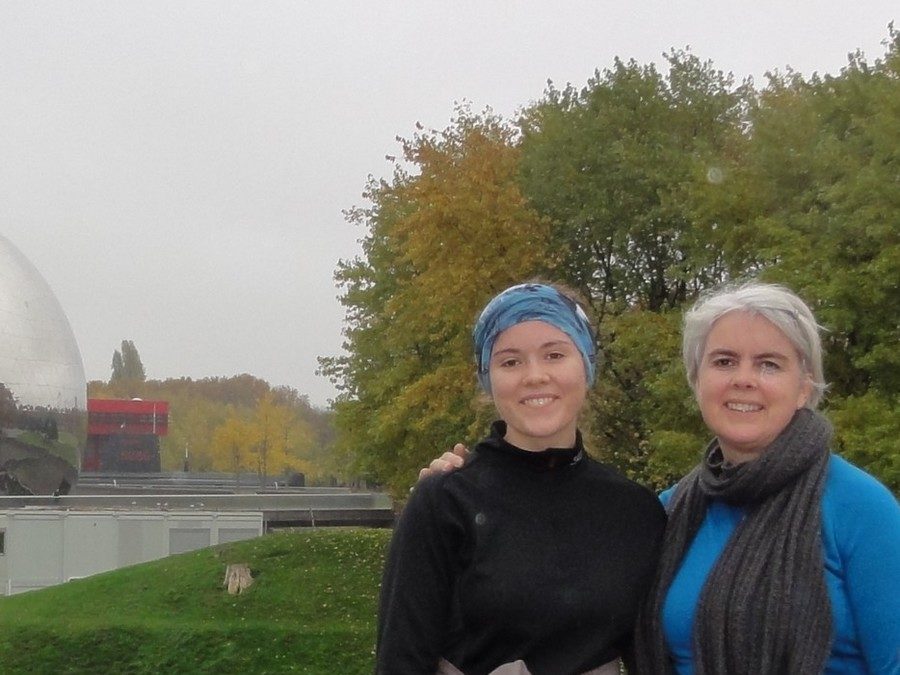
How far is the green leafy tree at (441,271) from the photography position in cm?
1667

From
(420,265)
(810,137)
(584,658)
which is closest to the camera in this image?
(584,658)

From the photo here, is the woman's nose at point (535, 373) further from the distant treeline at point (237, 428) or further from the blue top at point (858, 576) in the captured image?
the distant treeline at point (237, 428)

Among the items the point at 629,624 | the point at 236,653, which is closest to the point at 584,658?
the point at 629,624

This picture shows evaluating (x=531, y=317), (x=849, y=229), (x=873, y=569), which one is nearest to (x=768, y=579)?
(x=873, y=569)

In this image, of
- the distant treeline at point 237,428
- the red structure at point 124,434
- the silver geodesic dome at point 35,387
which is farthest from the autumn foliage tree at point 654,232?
the red structure at point 124,434

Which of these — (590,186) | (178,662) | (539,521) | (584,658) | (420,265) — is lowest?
(178,662)

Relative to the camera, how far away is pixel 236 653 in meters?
14.7

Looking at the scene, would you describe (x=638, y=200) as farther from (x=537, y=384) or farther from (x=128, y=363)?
(x=128, y=363)

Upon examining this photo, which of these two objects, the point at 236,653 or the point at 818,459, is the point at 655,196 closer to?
the point at 236,653

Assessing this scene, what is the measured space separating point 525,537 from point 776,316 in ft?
2.53

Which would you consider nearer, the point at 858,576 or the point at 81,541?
the point at 858,576

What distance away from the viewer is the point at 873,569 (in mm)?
2387

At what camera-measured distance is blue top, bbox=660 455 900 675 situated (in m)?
2.37

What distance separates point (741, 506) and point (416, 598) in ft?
2.54
